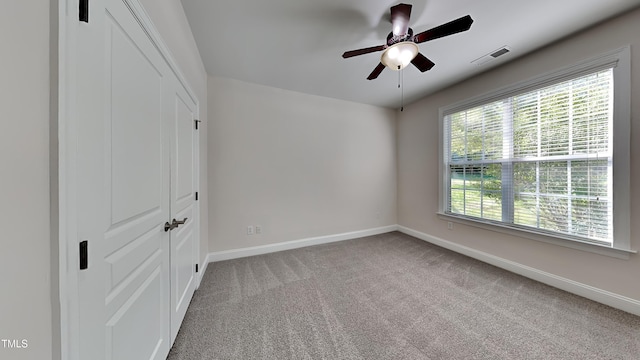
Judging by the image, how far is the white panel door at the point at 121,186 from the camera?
708 millimetres

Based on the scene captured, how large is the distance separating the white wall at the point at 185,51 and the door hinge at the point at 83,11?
478 mm

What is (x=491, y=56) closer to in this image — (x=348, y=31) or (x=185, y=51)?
(x=348, y=31)

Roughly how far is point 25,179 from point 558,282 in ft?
12.4

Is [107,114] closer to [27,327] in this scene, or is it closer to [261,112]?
Answer: [27,327]

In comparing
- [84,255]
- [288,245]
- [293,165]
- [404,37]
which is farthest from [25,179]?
[288,245]

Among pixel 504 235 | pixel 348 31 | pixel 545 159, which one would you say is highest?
pixel 348 31

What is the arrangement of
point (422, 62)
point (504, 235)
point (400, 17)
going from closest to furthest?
point (400, 17) → point (422, 62) → point (504, 235)

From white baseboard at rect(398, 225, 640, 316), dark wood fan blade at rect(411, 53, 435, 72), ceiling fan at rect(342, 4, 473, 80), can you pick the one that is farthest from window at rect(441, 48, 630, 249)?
ceiling fan at rect(342, 4, 473, 80)

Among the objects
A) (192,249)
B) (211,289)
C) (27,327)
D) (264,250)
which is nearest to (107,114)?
(27,327)

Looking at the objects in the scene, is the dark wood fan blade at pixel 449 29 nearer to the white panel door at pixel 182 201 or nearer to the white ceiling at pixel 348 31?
the white ceiling at pixel 348 31

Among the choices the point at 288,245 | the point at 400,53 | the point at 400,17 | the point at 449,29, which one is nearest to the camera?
the point at 449,29

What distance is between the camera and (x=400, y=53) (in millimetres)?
1741

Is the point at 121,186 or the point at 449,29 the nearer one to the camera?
the point at 121,186

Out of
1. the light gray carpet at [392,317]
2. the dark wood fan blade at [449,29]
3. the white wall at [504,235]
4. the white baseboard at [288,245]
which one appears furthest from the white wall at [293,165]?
the dark wood fan blade at [449,29]
